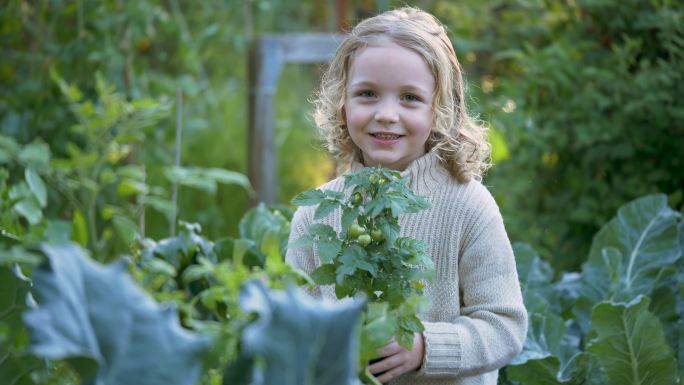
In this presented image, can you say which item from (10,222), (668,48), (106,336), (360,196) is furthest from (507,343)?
(668,48)

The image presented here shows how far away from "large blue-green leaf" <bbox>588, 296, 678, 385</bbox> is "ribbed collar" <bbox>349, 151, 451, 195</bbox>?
1.83 ft

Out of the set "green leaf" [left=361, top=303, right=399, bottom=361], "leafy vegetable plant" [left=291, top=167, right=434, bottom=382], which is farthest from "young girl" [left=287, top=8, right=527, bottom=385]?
"green leaf" [left=361, top=303, right=399, bottom=361]

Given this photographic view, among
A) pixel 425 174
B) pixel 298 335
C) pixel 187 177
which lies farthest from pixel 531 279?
pixel 298 335

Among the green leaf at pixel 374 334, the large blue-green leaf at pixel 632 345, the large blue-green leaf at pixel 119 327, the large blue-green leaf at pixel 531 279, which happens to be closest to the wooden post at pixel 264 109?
the large blue-green leaf at pixel 531 279

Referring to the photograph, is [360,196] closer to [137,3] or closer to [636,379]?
[636,379]

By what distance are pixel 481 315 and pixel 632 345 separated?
597 millimetres

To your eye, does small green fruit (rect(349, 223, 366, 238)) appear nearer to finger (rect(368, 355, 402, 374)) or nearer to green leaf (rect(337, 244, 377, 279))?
green leaf (rect(337, 244, 377, 279))

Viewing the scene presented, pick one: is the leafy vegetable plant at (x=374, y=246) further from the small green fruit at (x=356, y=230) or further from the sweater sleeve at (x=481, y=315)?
the sweater sleeve at (x=481, y=315)

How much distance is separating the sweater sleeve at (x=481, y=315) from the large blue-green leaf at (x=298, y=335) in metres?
0.81

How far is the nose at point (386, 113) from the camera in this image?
1.98 meters

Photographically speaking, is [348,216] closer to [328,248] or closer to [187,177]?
[328,248]

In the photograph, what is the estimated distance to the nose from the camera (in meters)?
1.98

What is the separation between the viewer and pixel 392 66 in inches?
78.4

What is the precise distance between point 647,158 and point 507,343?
2.03m
